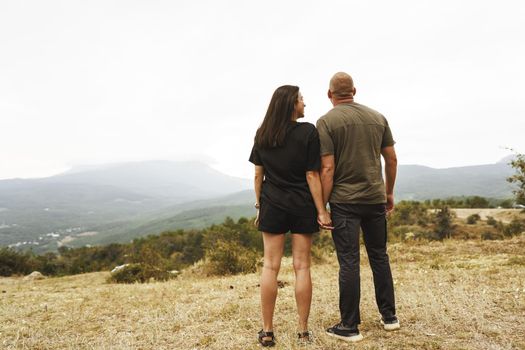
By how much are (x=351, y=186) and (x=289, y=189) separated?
25.3 inches

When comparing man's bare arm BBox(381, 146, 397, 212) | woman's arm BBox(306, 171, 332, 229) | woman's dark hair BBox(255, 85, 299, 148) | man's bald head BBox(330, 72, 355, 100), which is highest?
man's bald head BBox(330, 72, 355, 100)

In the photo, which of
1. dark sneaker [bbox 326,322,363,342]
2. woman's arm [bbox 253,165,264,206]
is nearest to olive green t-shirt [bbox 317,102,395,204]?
woman's arm [bbox 253,165,264,206]

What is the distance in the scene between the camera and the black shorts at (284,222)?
3.68 m

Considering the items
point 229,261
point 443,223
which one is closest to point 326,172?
point 229,261

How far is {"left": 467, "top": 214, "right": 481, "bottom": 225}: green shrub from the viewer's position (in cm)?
1877

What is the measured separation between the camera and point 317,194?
368 cm

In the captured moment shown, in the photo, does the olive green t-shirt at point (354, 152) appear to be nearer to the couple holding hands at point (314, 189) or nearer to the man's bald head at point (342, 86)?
the couple holding hands at point (314, 189)

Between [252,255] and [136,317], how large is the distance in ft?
19.2

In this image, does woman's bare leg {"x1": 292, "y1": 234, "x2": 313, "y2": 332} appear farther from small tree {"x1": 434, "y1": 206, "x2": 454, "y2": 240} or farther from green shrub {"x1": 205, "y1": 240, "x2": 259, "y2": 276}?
small tree {"x1": 434, "y1": 206, "x2": 454, "y2": 240}

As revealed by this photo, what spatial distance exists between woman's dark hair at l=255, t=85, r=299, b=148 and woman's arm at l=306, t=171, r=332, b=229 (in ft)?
1.42

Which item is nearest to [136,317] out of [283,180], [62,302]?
[62,302]

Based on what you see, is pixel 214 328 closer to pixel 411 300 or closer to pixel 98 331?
pixel 98 331

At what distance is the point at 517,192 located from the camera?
13312 mm

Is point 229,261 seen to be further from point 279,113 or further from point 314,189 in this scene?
point 279,113
